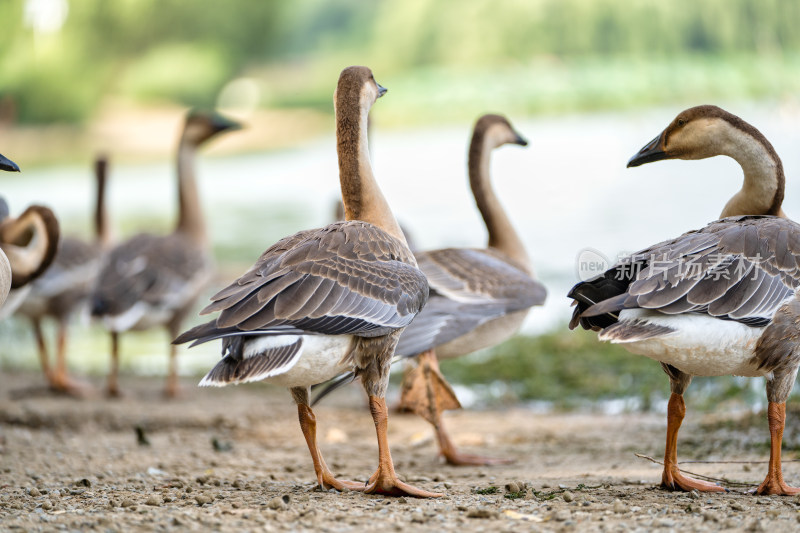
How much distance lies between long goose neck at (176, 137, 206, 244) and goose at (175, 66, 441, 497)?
596cm

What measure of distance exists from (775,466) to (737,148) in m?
1.99

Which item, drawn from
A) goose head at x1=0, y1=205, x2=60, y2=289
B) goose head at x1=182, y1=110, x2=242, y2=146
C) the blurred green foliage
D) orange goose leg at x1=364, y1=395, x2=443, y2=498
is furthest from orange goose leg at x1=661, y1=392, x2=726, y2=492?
the blurred green foliage

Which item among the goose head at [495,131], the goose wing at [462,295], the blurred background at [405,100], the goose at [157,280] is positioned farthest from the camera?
the blurred background at [405,100]

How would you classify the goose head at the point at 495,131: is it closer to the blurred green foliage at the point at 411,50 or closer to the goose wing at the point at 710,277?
the goose wing at the point at 710,277

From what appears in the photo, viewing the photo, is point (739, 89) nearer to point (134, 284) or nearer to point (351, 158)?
point (134, 284)

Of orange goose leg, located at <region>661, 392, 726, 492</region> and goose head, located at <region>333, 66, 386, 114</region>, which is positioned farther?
goose head, located at <region>333, 66, 386, 114</region>

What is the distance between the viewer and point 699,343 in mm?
4738

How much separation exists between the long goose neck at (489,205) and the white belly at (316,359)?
360cm

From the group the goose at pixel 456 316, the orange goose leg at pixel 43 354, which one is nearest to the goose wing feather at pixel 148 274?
the orange goose leg at pixel 43 354

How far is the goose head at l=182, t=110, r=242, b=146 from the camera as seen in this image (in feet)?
38.4

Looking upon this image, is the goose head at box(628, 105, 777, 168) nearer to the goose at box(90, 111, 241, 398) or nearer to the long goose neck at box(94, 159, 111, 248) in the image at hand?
the goose at box(90, 111, 241, 398)

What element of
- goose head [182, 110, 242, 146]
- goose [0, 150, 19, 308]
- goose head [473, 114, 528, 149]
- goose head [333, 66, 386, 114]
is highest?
goose head [182, 110, 242, 146]

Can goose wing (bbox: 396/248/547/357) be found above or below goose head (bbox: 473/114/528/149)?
below

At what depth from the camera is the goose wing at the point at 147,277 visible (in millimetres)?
9602
